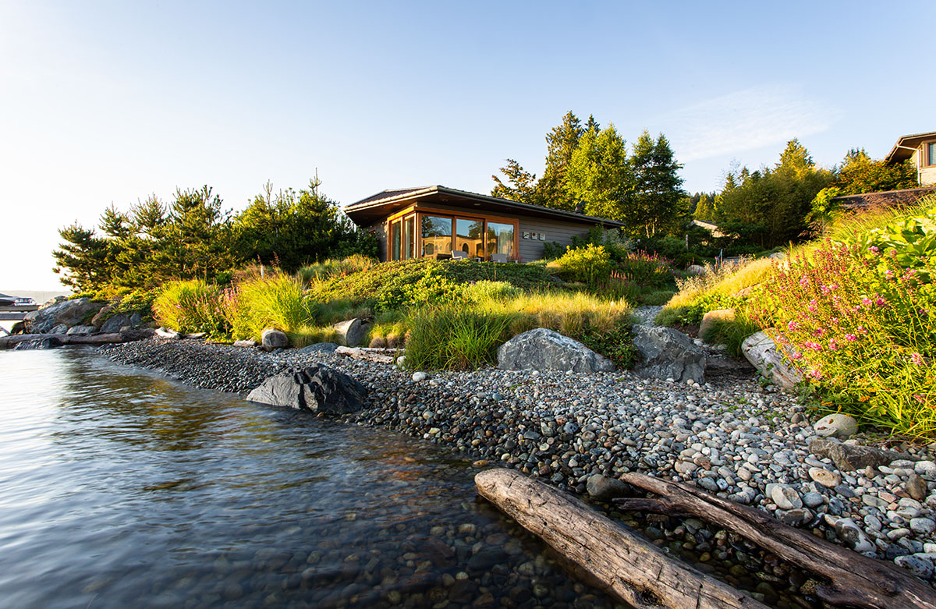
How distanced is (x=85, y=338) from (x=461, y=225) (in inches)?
545

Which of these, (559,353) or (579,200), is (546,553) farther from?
(579,200)

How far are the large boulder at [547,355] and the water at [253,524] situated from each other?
7.40ft

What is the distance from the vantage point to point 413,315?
279 inches

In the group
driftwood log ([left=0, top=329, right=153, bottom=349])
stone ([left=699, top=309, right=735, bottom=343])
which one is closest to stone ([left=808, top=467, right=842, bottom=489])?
stone ([left=699, top=309, right=735, bottom=343])

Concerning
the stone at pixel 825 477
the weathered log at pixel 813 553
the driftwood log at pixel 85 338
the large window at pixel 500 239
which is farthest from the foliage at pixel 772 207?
the driftwood log at pixel 85 338

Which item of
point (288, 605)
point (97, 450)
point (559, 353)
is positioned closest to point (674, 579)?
point (288, 605)

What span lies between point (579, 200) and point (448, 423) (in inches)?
1128

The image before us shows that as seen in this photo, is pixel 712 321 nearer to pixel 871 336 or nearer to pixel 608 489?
pixel 871 336

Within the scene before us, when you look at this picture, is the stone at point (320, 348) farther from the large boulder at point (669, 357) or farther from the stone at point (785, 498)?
the stone at point (785, 498)

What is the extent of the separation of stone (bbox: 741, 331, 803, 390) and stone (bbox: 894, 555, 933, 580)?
2212 millimetres

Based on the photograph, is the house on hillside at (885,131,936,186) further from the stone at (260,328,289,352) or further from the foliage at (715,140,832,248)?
the stone at (260,328,289,352)

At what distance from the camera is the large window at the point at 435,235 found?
54.2 ft

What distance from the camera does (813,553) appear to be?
2004 mm

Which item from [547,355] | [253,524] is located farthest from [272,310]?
[253,524]
